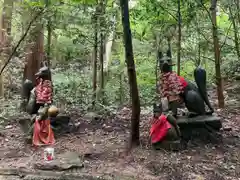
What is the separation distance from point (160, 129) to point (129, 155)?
0.63m

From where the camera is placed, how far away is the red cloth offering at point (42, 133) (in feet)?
16.1

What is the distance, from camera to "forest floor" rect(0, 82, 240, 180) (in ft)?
12.4

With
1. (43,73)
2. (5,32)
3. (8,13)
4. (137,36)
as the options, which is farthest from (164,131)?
(8,13)

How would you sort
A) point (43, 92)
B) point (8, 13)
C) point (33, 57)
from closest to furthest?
point (43, 92), point (33, 57), point (8, 13)

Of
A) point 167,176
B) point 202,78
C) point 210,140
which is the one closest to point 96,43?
point 202,78

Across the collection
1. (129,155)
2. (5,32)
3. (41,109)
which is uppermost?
(5,32)

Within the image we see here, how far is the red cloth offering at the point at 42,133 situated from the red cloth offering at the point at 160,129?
5.81ft

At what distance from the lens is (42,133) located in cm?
500

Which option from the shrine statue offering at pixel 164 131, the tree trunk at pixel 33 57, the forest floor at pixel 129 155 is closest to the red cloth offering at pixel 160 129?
the shrine statue offering at pixel 164 131

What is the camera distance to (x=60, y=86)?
8461 mm

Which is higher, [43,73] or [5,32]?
[5,32]

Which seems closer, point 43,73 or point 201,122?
point 201,122

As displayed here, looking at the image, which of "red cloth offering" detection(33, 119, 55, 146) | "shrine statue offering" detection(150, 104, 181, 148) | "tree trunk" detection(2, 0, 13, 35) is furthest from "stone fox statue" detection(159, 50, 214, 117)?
"tree trunk" detection(2, 0, 13, 35)

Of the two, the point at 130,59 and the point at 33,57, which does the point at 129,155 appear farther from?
the point at 33,57
